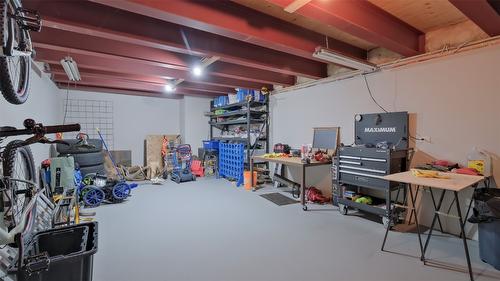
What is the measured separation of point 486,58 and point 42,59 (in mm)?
5310

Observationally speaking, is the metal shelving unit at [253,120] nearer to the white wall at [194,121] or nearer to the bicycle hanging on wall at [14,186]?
the white wall at [194,121]

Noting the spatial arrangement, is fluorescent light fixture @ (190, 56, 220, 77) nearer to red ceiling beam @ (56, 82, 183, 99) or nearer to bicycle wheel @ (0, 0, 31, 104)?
bicycle wheel @ (0, 0, 31, 104)

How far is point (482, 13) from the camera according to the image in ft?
6.55

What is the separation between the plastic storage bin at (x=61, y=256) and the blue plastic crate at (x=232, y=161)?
161 inches

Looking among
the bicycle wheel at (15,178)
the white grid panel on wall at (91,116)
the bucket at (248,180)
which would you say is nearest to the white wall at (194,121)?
the white grid panel on wall at (91,116)

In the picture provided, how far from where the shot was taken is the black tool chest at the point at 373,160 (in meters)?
2.95

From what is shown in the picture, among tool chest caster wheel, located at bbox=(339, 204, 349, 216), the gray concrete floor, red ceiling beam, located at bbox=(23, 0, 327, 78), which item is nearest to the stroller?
the gray concrete floor

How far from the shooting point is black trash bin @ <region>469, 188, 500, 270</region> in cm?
206

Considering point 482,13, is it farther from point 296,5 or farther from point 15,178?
point 15,178

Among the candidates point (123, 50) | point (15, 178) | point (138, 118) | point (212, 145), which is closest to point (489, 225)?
point (15, 178)

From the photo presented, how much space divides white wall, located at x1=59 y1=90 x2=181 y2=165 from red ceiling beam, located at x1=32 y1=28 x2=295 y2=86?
3.23 meters

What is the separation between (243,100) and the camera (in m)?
5.65

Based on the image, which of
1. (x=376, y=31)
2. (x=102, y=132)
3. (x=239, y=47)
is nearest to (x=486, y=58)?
(x=376, y=31)

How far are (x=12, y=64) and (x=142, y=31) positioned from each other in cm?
111
